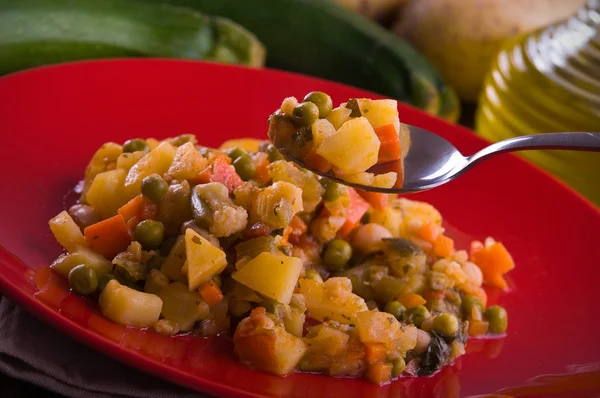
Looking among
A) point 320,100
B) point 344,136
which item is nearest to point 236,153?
point 320,100

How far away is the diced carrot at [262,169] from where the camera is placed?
268 cm

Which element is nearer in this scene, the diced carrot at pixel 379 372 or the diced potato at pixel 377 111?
the diced carrot at pixel 379 372

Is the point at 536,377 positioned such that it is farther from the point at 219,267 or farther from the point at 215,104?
the point at 215,104

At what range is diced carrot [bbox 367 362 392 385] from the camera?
223 centimetres

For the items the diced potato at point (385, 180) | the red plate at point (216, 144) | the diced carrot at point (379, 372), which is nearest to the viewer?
the red plate at point (216, 144)

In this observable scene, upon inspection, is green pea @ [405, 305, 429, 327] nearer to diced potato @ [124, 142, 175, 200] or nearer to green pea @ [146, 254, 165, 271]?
green pea @ [146, 254, 165, 271]

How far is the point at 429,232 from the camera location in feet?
9.33

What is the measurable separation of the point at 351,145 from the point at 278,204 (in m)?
0.29

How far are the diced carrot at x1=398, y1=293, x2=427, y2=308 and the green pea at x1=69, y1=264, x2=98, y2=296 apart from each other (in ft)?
3.34

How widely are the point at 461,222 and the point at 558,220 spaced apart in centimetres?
40

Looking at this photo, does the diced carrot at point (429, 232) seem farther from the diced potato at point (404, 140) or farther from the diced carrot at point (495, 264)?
the diced potato at point (404, 140)

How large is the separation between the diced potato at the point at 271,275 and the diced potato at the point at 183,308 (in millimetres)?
138

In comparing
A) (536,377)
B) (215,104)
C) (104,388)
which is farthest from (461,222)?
(104,388)

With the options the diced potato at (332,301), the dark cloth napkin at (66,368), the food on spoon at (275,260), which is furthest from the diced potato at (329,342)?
the dark cloth napkin at (66,368)
